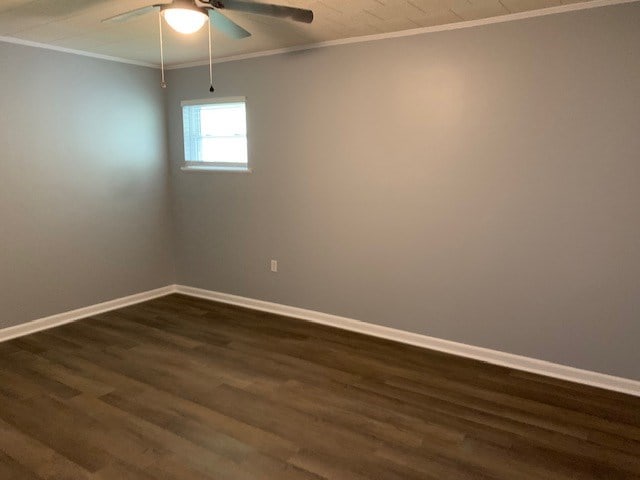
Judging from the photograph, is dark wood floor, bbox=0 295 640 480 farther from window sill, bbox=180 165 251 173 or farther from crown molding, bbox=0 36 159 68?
crown molding, bbox=0 36 159 68

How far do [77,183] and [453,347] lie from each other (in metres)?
3.44

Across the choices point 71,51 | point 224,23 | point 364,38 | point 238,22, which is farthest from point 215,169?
point 224,23

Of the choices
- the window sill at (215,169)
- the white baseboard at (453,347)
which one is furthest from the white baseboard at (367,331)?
the window sill at (215,169)

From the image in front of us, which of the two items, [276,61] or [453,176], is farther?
[276,61]

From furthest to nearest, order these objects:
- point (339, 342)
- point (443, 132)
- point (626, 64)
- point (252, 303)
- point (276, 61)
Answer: point (252, 303) → point (276, 61) → point (339, 342) → point (443, 132) → point (626, 64)

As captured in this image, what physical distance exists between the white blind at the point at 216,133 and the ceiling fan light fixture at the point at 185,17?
2190 millimetres

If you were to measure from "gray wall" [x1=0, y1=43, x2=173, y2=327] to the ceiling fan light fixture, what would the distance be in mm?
2270

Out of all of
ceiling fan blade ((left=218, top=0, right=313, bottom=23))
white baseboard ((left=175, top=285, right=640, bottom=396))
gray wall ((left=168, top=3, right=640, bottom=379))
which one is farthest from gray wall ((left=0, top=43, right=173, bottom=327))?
ceiling fan blade ((left=218, top=0, right=313, bottom=23))

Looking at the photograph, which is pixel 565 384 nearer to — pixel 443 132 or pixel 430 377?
pixel 430 377

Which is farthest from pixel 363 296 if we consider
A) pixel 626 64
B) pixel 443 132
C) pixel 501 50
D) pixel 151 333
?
pixel 626 64

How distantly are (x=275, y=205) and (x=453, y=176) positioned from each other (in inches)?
64.7

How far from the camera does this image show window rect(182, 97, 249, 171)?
185 inches

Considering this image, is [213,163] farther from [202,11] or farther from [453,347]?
[453,347]

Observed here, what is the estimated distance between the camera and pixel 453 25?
11.2 ft
